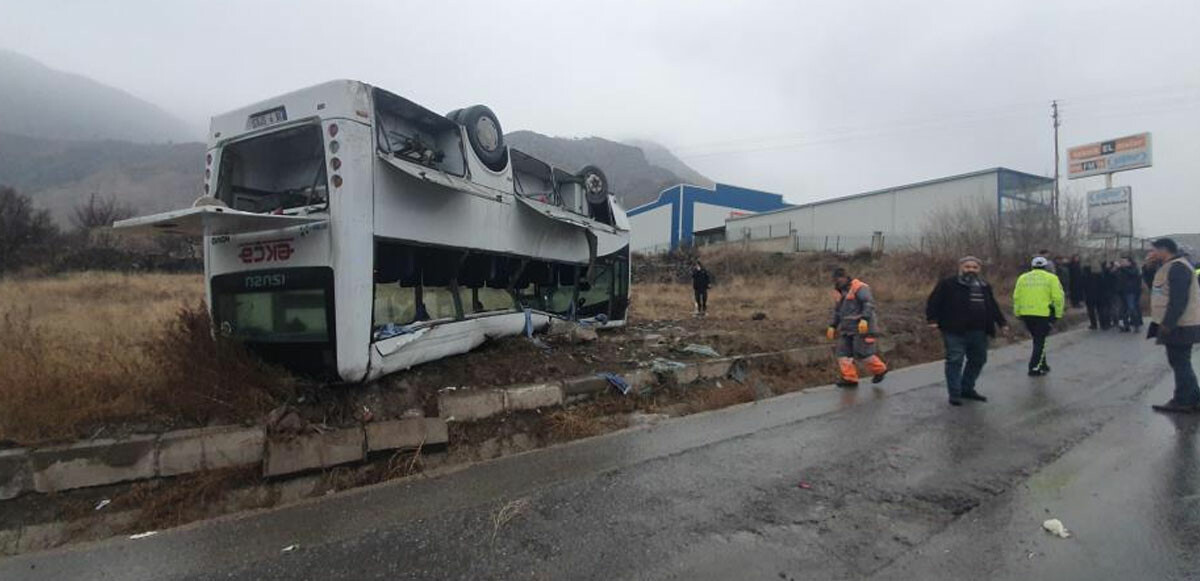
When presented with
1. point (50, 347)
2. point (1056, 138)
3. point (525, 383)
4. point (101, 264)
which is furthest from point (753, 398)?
point (1056, 138)

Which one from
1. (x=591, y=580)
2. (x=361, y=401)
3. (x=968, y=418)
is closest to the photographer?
(x=591, y=580)

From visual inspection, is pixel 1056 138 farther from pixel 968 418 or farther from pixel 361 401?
pixel 361 401

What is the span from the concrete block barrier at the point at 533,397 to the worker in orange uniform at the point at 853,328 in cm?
393

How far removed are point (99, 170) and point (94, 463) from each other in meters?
124

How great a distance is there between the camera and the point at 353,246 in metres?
5.05

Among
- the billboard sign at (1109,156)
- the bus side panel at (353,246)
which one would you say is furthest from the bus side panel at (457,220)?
the billboard sign at (1109,156)

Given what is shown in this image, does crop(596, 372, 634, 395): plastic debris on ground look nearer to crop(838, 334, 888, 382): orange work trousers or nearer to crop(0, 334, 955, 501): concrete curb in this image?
crop(0, 334, 955, 501): concrete curb

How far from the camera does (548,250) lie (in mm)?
8352

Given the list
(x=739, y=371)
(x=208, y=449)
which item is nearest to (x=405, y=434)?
(x=208, y=449)

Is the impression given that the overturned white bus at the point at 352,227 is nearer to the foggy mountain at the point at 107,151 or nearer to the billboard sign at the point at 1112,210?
the billboard sign at the point at 1112,210

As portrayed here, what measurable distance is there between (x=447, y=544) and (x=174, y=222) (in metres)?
3.41

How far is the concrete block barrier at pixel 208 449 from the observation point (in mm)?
4402

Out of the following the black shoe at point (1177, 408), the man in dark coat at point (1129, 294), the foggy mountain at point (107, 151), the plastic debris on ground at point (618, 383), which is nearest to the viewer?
the black shoe at point (1177, 408)

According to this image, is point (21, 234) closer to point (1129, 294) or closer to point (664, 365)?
point (664, 365)
